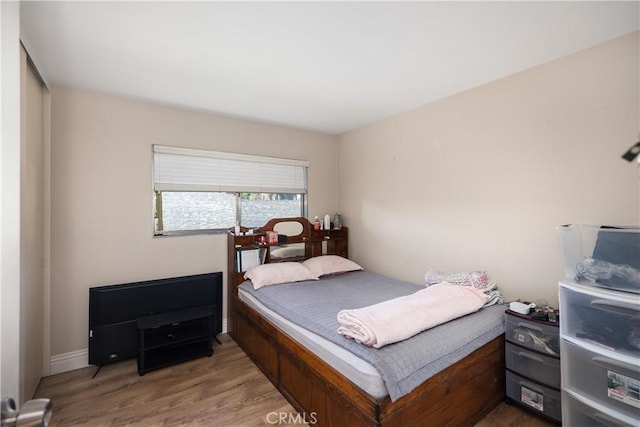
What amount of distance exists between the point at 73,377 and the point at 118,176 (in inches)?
70.3

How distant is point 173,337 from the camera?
260 cm

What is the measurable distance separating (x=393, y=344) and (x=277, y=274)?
1.59m

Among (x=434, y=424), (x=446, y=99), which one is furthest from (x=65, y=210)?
(x=446, y=99)

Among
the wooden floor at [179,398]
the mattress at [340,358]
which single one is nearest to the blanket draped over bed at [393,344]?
the mattress at [340,358]

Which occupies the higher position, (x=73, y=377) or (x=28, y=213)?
(x=28, y=213)

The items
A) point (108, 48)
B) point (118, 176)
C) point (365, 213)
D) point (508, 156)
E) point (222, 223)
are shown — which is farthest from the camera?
point (365, 213)

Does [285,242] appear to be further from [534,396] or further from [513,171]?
[534,396]

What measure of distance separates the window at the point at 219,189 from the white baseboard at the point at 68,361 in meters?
1.23

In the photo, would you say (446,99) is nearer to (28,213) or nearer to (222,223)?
(222,223)

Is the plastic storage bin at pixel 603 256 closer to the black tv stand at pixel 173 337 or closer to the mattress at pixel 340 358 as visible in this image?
the mattress at pixel 340 358

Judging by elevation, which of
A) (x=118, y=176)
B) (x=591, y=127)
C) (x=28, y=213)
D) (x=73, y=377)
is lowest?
(x=73, y=377)

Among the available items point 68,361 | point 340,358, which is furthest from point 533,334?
point 68,361

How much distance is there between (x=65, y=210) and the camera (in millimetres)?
2488

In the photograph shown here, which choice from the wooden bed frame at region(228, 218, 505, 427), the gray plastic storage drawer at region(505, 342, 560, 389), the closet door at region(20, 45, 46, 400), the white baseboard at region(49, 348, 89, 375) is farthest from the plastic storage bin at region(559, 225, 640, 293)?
the white baseboard at region(49, 348, 89, 375)
